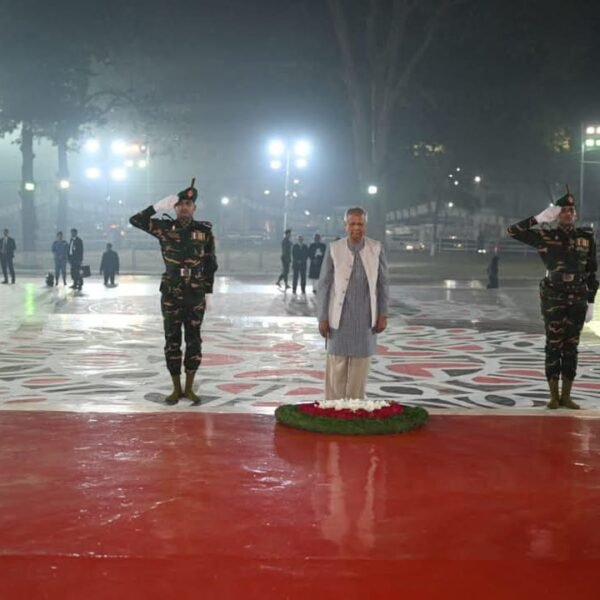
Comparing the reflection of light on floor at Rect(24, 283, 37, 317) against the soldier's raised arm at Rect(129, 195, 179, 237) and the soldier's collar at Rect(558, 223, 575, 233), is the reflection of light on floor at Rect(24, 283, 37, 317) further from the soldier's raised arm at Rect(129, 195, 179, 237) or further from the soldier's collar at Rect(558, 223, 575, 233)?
the soldier's collar at Rect(558, 223, 575, 233)

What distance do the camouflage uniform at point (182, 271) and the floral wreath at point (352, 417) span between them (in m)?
1.22

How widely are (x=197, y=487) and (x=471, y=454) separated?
1.87 m

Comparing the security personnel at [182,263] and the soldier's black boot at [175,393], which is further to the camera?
the soldier's black boot at [175,393]

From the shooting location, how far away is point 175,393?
293 inches

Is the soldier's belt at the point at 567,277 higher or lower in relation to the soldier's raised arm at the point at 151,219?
lower

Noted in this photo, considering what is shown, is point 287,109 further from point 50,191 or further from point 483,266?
point 50,191

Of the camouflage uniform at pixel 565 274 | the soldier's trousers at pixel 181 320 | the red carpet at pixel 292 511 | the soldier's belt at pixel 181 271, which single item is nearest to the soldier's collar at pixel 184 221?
the soldier's belt at pixel 181 271

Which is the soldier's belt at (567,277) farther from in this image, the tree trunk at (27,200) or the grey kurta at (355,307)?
the tree trunk at (27,200)

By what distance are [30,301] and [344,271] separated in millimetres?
14245

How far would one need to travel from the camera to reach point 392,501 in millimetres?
4582

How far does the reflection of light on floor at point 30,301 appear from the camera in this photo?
16.5 m

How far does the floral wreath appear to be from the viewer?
19.7ft

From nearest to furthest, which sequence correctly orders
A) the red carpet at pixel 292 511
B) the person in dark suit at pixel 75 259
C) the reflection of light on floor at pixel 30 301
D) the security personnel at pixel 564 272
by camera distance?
the red carpet at pixel 292 511, the security personnel at pixel 564 272, the reflection of light on floor at pixel 30 301, the person in dark suit at pixel 75 259

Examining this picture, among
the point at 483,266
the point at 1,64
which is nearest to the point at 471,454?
the point at 483,266
